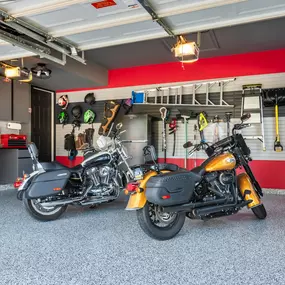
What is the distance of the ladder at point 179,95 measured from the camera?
22.5 feet

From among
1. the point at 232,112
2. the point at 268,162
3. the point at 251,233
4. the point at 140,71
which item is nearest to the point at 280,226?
the point at 251,233

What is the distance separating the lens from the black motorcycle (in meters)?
3.74

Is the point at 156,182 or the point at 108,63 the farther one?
the point at 108,63

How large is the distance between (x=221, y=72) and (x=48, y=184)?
4864 mm

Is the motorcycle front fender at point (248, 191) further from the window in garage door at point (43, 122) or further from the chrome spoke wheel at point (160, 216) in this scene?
the window in garage door at point (43, 122)

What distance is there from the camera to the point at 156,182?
2902mm

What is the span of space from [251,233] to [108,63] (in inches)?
217

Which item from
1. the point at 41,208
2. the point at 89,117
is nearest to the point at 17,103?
the point at 89,117

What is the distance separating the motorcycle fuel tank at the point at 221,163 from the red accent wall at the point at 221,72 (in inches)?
137

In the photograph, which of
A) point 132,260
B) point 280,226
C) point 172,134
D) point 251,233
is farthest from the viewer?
point 172,134

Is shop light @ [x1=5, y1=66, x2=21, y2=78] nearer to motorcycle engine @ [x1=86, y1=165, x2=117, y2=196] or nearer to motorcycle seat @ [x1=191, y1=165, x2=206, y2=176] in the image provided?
motorcycle engine @ [x1=86, y1=165, x2=117, y2=196]

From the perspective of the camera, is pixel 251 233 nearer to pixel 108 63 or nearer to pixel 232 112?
pixel 232 112

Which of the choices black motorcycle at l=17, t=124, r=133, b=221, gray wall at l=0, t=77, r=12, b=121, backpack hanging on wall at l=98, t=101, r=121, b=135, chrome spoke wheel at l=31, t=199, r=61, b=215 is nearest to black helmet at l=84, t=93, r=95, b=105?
backpack hanging on wall at l=98, t=101, r=121, b=135

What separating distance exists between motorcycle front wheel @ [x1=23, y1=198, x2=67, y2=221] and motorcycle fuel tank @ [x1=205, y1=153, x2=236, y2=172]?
208cm
